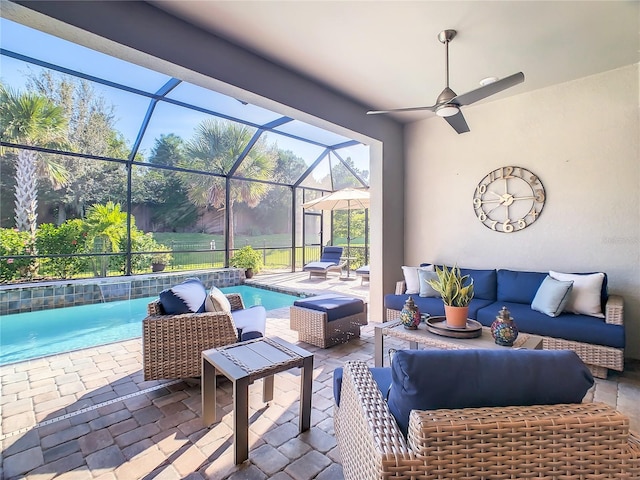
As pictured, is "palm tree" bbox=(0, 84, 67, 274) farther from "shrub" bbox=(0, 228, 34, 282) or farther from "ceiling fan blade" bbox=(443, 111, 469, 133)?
"ceiling fan blade" bbox=(443, 111, 469, 133)

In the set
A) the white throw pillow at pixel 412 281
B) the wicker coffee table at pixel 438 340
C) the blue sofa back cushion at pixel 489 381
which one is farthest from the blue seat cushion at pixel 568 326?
the blue sofa back cushion at pixel 489 381

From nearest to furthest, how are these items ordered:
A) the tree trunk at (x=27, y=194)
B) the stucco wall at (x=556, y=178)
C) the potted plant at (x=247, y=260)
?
the stucco wall at (x=556, y=178) → the tree trunk at (x=27, y=194) → the potted plant at (x=247, y=260)

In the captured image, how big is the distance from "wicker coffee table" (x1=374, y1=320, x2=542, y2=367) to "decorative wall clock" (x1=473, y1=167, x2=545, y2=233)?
209cm

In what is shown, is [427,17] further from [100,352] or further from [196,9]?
[100,352]

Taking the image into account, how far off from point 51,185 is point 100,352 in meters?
6.21

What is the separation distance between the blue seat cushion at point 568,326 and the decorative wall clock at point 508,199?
126 cm

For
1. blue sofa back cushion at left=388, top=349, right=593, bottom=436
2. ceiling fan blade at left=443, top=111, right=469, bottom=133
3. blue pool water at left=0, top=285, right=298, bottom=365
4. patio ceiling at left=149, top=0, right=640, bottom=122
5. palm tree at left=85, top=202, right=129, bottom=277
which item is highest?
patio ceiling at left=149, top=0, right=640, bottom=122

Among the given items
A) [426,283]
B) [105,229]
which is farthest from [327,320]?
[105,229]

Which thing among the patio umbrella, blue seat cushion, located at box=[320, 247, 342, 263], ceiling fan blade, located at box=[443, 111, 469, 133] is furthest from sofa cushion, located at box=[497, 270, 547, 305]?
blue seat cushion, located at box=[320, 247, 342, 263]

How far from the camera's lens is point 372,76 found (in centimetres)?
364

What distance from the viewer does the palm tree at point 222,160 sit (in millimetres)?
10039

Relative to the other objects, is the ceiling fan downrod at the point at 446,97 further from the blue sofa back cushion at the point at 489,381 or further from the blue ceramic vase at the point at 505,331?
the blue sofa back cushion at the point at 489,381

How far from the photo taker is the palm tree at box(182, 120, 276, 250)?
10039 mm

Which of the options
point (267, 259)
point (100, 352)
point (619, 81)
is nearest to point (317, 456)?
point (100, 352)
